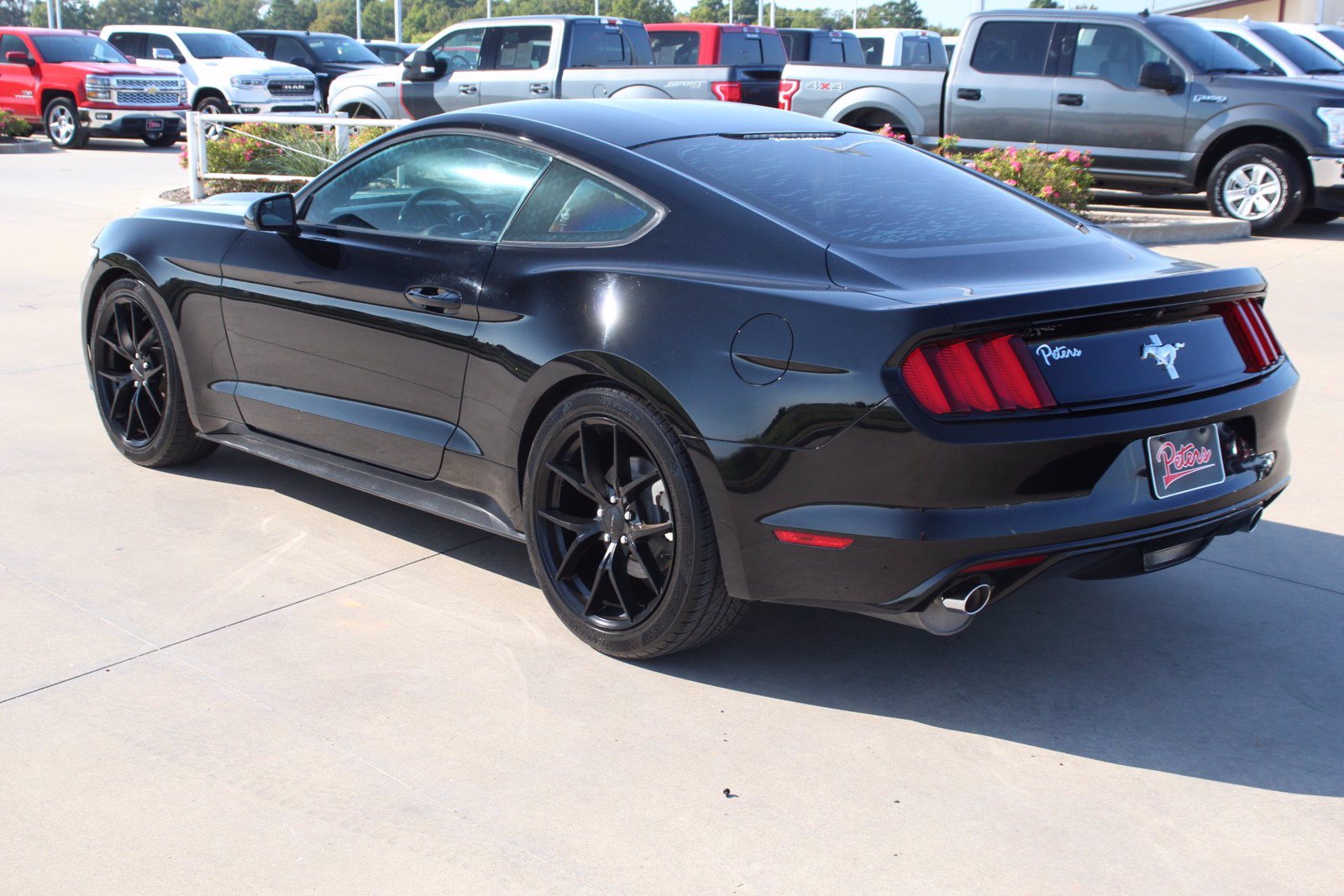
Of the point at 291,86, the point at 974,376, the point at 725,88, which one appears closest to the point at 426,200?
the point at 974,376

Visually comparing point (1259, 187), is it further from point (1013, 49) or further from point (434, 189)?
point (434, 189)

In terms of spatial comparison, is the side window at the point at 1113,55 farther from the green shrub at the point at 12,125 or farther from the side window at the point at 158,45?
the green shrub at the point at 12,125

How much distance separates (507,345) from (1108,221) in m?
A: 10.1

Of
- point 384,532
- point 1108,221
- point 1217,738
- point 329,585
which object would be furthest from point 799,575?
point 1108,221

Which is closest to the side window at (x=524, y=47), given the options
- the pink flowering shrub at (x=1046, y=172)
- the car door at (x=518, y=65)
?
the car door at (x=518, y=65)

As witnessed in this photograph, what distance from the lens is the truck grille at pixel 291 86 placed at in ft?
78.7

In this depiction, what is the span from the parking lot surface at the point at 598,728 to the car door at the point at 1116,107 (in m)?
8.97

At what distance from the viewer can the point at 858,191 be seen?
4051 mm

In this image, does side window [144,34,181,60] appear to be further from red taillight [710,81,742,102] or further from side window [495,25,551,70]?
red taillight [710,81,742,102]

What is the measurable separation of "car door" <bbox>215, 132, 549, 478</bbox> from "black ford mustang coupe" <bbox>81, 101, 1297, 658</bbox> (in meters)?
0.01

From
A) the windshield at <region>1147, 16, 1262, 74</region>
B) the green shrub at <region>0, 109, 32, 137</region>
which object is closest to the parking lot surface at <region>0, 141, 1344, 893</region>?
the windshield at <region>1147, 16, 1262, 74</region>

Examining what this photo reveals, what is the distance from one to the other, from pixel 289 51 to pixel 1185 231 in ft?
67.9

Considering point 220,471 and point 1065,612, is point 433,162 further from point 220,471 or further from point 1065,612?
point 1065,612

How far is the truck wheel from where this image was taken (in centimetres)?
2359
